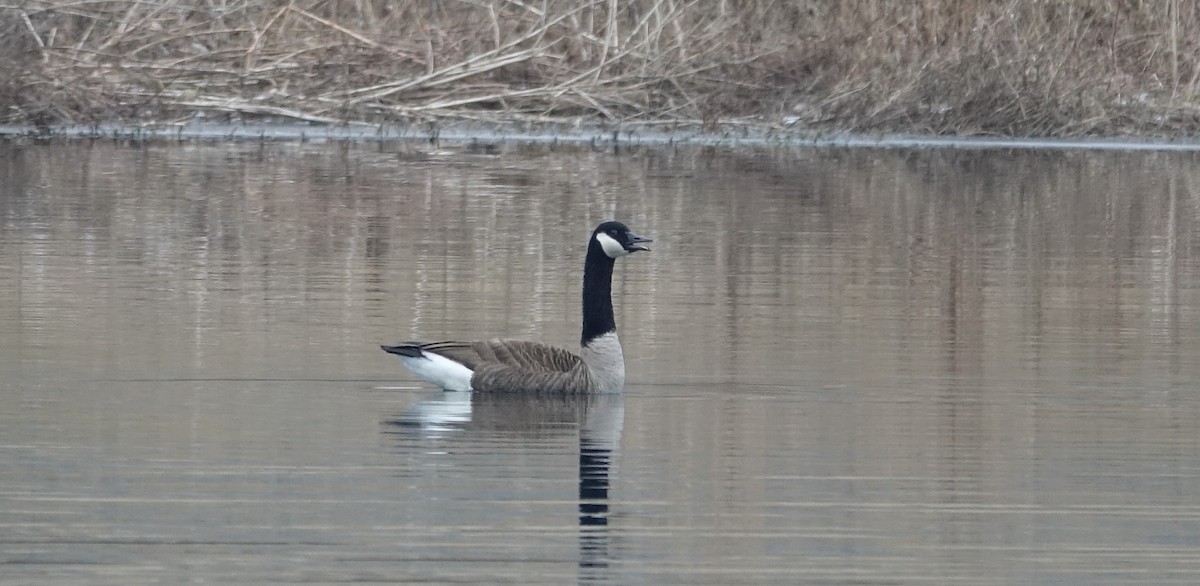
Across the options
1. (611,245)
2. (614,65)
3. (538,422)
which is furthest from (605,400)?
(614,65)

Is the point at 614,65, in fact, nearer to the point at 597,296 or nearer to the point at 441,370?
the point at 597,296

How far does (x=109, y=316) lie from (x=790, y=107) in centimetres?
1671

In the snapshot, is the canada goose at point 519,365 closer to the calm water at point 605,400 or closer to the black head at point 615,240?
the calm water at point 605,400

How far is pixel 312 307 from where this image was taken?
11.4 meters

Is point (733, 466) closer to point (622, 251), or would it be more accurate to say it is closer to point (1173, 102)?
point (622, 251)

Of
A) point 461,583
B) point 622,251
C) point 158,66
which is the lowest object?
point 461,583

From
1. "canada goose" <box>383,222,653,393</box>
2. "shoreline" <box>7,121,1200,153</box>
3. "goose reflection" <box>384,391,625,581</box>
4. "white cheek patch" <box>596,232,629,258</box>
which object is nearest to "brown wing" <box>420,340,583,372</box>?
"canada goose" <box>383,222,653,393</box>

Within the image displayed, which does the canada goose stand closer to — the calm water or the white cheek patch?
the calm water

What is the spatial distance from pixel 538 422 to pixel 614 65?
18090 millimetres

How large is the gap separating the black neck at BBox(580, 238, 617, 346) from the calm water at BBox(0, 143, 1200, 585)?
289 millimetres

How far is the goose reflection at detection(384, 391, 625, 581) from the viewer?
292 inches

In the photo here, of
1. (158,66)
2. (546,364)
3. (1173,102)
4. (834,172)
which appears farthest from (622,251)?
(1173,102)

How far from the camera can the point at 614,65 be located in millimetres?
26328

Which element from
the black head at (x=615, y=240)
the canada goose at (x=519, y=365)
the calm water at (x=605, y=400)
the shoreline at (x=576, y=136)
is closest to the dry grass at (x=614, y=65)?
the shoreline at (x=576, y=136)
